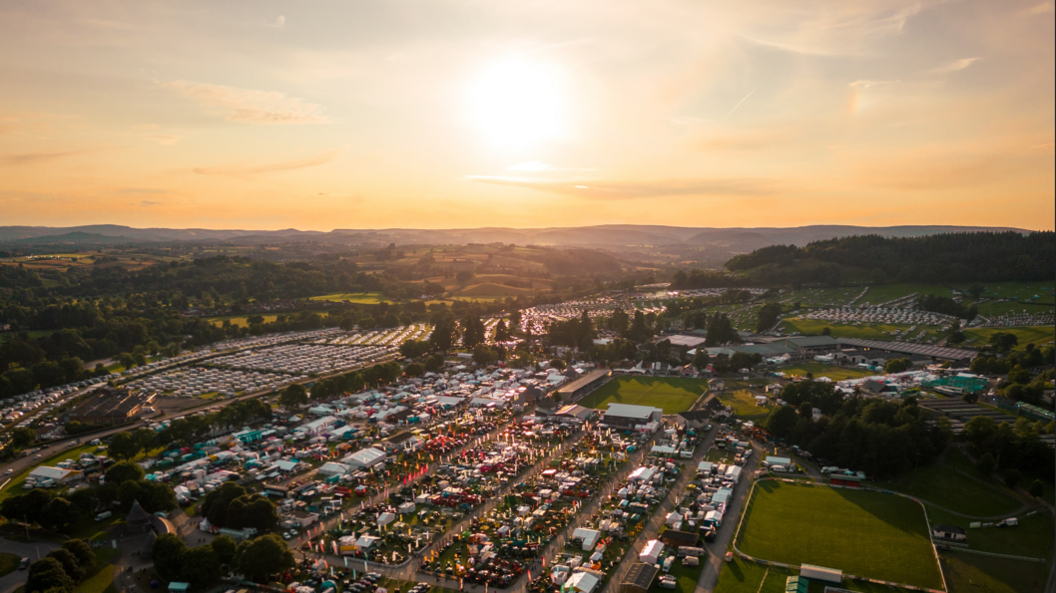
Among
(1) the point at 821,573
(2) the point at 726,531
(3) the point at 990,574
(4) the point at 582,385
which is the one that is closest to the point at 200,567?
(2) the point at 726,531

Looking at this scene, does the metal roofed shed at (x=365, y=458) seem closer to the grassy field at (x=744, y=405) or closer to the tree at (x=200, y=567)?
the tree at (x=200, y=567)

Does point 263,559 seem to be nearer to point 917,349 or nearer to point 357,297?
point 917,349

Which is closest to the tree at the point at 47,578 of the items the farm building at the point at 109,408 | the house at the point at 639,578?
the house at the point at 639,578

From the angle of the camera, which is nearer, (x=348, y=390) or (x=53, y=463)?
(x=53, y=463)

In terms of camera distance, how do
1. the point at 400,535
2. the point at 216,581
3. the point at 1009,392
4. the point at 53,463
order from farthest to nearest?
1. the point at 1009,392
2. the point at 53,463
3. the point at 400,535
4. the point at 216,581

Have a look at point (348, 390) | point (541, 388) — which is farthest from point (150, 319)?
point (541, 388)

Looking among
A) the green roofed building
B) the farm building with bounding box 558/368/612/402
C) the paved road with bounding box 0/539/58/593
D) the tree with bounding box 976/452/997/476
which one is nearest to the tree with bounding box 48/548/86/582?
the paved road with bounding box 0/539/58/593

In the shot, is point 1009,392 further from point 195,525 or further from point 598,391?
point 195,525
